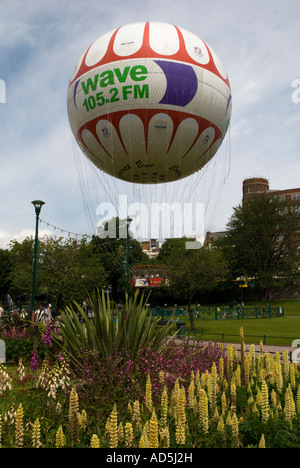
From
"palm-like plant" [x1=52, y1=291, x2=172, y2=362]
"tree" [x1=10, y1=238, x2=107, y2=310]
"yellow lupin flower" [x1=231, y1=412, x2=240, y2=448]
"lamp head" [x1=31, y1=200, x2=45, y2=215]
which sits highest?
"lamp head" [x1=31, y1=200, x2=45, y2=215]

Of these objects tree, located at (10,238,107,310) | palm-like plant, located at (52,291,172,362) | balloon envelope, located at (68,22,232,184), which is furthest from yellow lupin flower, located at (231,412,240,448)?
tree, located at (10,238,107,310)

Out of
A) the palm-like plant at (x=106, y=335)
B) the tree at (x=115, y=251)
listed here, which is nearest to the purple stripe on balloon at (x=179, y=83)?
the palm-like plant at (x=106, y=335)

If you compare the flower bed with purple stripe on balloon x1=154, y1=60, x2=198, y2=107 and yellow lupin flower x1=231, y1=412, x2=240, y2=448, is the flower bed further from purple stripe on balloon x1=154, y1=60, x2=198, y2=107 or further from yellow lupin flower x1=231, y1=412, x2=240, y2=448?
purple stripe on balloon x1=154, y1=60, x2=198, y2=107

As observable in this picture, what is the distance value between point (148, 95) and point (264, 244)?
44.0 m

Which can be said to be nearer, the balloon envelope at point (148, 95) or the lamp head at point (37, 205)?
the balloon envelope at point (148, 95)

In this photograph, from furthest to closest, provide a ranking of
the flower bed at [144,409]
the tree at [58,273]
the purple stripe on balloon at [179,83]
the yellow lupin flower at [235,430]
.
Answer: the tree at [58,273]
the purple stripe on balloon at [179,83]
the yellow lupin flower at [235,430]
the flower bed at [144,409]

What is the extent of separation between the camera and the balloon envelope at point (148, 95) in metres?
12.5

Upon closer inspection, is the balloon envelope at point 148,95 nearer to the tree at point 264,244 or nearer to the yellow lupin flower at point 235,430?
the yellow lupin flower at point 235,430

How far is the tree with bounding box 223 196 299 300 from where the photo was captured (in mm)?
52094

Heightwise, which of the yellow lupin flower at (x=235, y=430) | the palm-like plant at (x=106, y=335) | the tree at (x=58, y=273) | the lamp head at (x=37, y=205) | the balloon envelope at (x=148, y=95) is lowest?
the yellow lupin flower at (x=235, y=430)

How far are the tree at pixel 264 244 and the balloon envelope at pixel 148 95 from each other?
128ft

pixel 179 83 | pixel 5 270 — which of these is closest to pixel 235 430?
pixel 179 83

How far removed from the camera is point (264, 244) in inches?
2089
